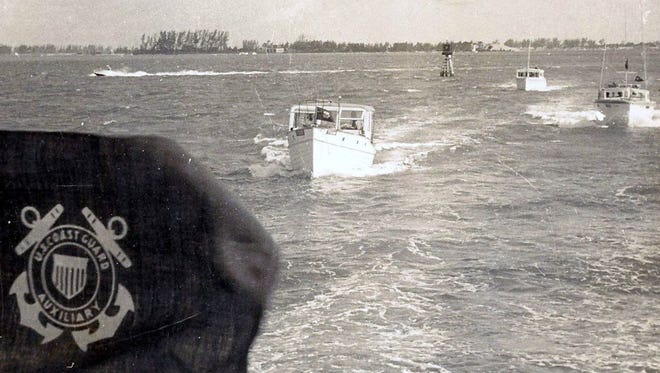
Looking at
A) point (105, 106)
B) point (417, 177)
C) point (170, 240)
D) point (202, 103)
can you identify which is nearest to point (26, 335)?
point (170, 240)

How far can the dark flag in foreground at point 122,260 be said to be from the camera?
90.4 inches

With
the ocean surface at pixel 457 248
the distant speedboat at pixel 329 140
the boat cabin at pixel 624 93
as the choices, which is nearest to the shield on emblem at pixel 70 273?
the ocean surface at pixel 457 248

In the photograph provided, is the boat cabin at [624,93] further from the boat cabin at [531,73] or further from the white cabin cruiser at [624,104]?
the boat cabin at [531,73]

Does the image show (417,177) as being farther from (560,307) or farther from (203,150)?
(560,307)

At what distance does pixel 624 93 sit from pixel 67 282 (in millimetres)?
42851

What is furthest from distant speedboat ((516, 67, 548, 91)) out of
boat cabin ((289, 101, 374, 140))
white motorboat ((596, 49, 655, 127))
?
boat cabin ((289, 101, 374, 140))

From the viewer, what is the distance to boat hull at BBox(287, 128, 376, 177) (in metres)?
25.6

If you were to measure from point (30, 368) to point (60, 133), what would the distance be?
711 mm

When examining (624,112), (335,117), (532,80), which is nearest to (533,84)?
(532,80)

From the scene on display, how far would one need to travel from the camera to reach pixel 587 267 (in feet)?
52.2

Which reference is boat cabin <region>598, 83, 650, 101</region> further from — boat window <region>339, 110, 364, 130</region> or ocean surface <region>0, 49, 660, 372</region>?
boat window <region>339, 110, 364, 130</region>

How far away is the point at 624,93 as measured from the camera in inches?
1631

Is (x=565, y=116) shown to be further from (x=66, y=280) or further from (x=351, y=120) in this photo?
(x=66, y=280)

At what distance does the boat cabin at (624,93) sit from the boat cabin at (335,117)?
19.2 meters
